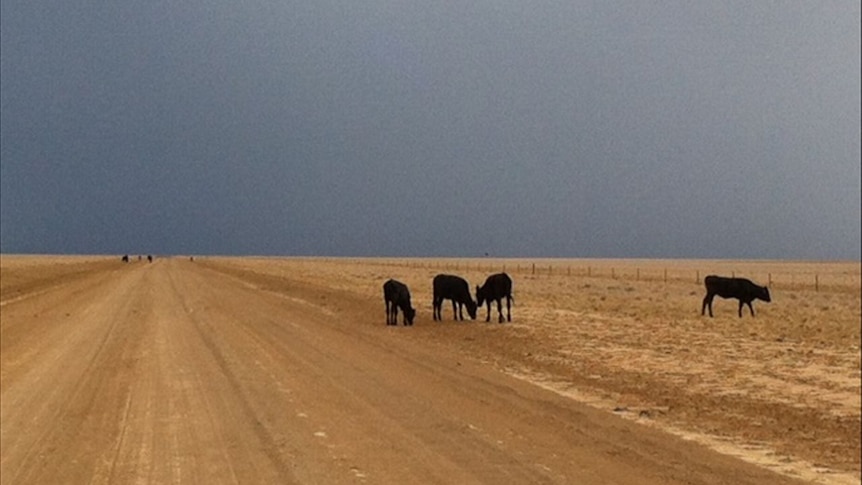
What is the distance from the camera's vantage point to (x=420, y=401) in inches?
582

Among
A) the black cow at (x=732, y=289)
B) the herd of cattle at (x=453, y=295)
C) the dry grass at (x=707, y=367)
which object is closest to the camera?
the dry grass at (x=707, y=367)

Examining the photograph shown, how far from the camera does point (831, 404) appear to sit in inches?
647

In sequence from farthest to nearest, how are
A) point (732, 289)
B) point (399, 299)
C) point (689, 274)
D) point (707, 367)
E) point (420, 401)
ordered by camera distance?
point (689, 274), point (732, 289), point (399, 299), point (707, 367), point (420, 401)

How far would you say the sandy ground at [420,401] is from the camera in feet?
34.1

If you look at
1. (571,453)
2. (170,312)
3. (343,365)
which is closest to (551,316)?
(170,312)

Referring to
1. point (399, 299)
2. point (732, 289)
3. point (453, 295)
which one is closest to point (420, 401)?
point (399, 299)

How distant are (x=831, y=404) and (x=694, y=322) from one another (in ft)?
55.1

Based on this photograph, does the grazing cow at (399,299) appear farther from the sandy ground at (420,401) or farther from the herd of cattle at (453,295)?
the sandy ground at (420,401)

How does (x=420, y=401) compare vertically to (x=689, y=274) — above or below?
below

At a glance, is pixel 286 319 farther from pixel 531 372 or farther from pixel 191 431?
pixel 191 431

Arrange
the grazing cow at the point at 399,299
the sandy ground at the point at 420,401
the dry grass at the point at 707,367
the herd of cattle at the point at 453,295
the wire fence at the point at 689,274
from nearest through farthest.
Answer: the sandy ground at the point at 420,401, the dry grass at the point at 707,367, the grazing cow at the point at 399,299, the herd of cattle at the point at 453,295, the wire fence at the point at 689,274

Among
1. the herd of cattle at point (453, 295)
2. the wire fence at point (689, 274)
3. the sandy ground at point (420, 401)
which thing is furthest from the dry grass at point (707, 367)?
the wire fence at point (689, 274)

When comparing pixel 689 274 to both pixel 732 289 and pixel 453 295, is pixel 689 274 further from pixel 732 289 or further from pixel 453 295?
pixel 453 295

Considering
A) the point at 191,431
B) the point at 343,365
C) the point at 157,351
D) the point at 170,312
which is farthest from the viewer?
the point at 170,312
